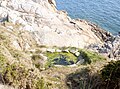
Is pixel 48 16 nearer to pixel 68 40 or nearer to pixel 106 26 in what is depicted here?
pixel 68 40

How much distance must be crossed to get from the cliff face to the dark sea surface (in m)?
4.21

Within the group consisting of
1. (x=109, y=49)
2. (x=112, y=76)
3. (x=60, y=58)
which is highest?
(x=112, y=76)

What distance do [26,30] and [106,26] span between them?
14.3 metres

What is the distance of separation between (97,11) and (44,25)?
13604 millimetres

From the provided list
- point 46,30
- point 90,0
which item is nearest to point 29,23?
point 46,30

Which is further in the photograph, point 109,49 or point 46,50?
point 109,49

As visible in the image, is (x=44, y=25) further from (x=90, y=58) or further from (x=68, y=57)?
(x=90, y=58)

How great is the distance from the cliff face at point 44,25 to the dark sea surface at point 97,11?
13.8 ft

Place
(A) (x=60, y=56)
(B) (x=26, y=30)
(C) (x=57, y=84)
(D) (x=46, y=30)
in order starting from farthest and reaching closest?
(D) (x=46, y=30)
(B) (x=26, y=30)
(A) (x=60, y=56)
(C) (x=57, y=84)

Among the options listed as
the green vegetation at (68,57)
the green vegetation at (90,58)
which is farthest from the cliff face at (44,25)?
the green vegetation at (90,58)

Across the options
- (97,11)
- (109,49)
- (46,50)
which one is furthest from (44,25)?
(97,11)

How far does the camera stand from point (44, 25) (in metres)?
25.3

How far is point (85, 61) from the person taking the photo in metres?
16.3

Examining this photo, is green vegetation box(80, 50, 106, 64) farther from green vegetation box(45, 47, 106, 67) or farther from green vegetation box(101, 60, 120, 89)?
green vegetation box(101, 60, 120, 89)
